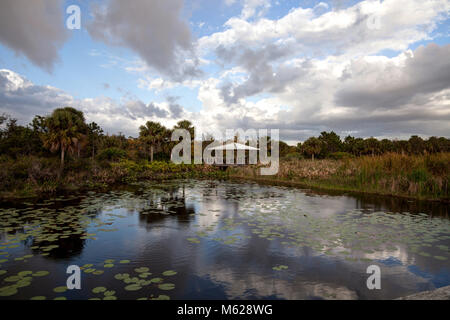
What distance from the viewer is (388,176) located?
13195 mm

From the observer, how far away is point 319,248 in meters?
5.32

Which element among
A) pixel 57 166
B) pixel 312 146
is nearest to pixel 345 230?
pixel 57 166

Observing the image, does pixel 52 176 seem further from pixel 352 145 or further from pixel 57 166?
pixel 352 145

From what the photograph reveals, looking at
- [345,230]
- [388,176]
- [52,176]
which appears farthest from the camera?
[52,176]

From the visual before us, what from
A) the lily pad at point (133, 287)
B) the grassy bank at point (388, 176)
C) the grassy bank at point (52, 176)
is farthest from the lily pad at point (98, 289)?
the grassy bank at point (388, 176)

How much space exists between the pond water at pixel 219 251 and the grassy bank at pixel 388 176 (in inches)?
113

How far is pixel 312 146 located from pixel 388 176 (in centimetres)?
2671

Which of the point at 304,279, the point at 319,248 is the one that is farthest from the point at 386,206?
the point at 304,279

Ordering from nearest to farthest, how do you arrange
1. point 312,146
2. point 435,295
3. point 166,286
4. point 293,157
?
point 435,295
point 166,286
point 293,157
point 312,146

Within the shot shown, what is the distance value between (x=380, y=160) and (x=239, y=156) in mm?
19820

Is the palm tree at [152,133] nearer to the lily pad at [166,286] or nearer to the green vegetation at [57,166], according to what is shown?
the green vegetation at [57,166]

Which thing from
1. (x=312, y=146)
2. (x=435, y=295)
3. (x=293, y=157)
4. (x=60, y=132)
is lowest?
(x=435, y=295)
